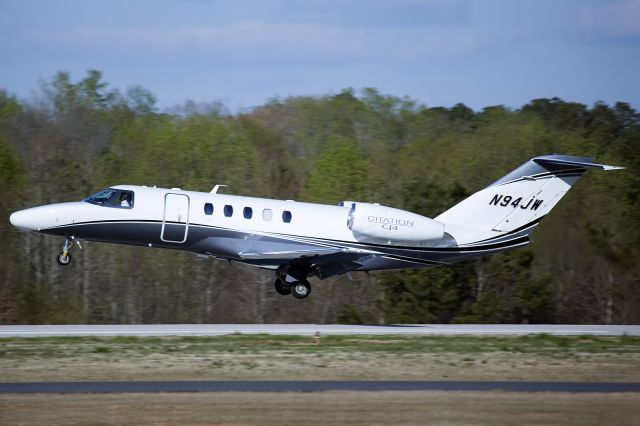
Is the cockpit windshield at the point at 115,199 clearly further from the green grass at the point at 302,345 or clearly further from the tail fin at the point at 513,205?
the tail fin at the point at 513,205

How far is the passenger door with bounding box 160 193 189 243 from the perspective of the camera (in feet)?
81.0

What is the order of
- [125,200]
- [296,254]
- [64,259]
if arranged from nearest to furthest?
[296,254] → [125,200] → [64,259]

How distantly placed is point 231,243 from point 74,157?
26.0m

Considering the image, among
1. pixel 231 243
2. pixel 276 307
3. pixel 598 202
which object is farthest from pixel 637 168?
pixel 231 243

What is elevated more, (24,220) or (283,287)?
(24,220)

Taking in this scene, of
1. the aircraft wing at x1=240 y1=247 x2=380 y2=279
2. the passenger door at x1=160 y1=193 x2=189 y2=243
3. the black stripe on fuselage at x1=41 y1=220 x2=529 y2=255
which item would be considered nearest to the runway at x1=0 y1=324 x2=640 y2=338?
the aircraft wing at x1=240 y1=247 x2=380 y2=279

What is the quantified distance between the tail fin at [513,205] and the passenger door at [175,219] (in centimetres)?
713

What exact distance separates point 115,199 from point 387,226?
710cm

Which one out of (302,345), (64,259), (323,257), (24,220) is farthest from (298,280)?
(24,220)

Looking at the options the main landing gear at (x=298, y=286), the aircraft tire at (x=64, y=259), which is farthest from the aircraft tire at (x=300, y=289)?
the aircraft tire at (x=64, y=259)

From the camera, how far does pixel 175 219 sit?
24703 mm

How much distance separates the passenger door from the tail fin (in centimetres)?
713

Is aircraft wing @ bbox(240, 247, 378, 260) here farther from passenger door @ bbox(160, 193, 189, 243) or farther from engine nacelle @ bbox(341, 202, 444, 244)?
passenger door @ bbox(160, 193, 189, 243)

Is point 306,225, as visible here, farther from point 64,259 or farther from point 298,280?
point 64,259
